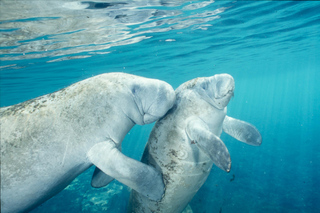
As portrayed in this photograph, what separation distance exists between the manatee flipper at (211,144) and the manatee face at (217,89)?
50 centimetres

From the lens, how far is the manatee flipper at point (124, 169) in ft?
8.23

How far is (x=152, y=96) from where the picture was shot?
2.94m

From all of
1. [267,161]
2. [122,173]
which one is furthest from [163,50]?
[122,173]

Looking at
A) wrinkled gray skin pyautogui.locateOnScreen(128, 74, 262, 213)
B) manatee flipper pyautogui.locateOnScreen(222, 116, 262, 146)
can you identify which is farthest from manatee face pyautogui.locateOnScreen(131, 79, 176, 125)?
manatee flipper pyautogui.locateOnScreen(222, 116, 262, 146)

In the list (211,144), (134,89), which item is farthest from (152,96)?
(211,144)

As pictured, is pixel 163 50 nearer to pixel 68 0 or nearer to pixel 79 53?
pixel 79 53

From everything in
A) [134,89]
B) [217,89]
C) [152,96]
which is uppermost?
[134,89]

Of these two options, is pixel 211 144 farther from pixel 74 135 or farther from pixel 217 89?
pixel 74 135

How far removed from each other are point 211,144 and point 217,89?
1.13m

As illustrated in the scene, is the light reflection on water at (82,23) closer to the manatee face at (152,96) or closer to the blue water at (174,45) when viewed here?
the blue water at (174,45)

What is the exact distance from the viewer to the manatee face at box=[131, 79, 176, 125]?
2926mm

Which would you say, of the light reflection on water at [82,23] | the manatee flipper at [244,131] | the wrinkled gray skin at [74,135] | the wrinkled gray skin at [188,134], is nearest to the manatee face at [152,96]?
the wrinkled gray skin at [74,135]

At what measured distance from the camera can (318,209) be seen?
7418mm

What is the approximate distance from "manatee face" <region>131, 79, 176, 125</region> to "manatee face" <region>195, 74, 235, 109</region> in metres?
0.72
